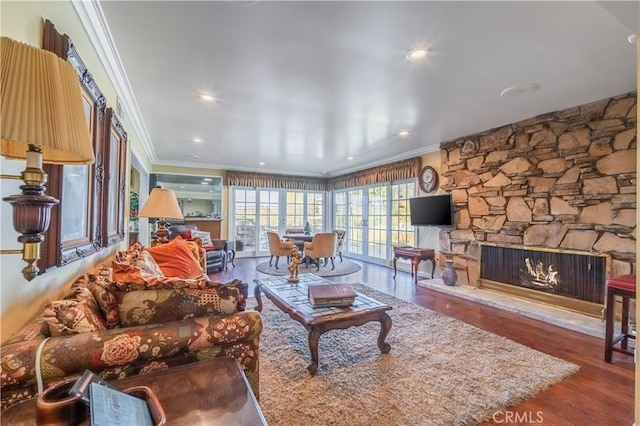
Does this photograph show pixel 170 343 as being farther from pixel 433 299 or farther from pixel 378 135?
pixel 378 135

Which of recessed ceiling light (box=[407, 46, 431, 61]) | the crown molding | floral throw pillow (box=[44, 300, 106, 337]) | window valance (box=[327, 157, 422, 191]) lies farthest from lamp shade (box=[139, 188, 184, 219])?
window valance (box=[327, 157, 422, 191])

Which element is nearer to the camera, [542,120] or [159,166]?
[542,120]

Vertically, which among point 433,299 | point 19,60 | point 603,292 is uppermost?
point 19,60

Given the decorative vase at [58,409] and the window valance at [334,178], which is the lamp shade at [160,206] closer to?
the decorative vase at [58,409]

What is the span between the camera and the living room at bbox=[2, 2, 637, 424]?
122cm

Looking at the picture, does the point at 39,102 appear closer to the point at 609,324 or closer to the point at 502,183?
the point at 609,324

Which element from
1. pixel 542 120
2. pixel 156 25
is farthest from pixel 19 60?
pixel 542 120

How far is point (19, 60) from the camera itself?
0.70 meters

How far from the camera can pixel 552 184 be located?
3.51m

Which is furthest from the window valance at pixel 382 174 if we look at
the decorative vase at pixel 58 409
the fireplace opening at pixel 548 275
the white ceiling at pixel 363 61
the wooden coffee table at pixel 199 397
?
the decorative vase at pixel 58 409

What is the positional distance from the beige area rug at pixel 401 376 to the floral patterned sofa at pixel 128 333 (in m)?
0.58

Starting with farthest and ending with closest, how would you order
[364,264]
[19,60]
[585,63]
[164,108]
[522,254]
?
[364,264]
[522,254]
[164,108]
[585,63]
[19,60]

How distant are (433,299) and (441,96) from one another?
2571 mm

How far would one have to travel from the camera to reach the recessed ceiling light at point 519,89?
106 inches
